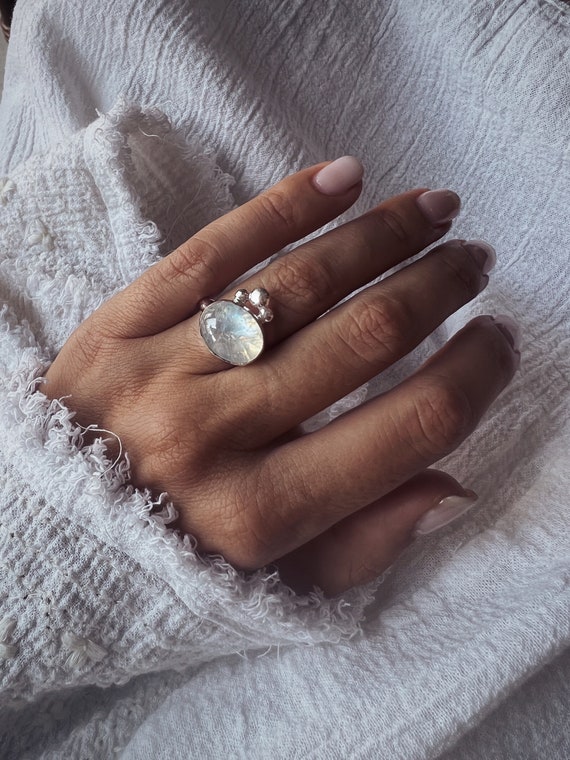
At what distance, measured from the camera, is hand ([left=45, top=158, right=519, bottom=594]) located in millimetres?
479

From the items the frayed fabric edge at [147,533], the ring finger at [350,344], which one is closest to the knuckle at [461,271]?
the ring finger at [350,344]

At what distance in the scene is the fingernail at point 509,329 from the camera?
521 millimetres

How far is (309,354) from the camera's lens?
481 millimetres

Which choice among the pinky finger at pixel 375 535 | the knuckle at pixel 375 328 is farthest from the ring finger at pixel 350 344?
the pinky finger at pixel 375 535

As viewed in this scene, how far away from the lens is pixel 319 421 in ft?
1.91

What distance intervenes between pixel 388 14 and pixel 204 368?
1.40ft

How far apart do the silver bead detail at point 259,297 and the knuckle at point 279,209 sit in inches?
2.8

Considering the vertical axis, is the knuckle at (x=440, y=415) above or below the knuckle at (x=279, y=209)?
below

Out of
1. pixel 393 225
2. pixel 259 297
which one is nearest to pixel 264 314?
pixel 259 297

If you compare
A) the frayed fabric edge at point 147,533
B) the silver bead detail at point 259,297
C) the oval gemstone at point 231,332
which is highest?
the silver bead detail at point 259,297

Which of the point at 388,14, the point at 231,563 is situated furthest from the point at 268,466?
the point at 388,14

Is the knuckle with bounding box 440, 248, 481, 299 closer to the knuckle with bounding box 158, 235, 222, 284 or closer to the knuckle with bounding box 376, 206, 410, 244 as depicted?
the knuckle with bounding box 376, 206, 410, 244

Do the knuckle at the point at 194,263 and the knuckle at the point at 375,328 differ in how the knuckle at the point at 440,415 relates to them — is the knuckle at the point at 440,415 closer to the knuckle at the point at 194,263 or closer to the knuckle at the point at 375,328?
the knuckle at the point at 375,328

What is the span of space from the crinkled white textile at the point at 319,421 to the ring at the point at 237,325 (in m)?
0.12
